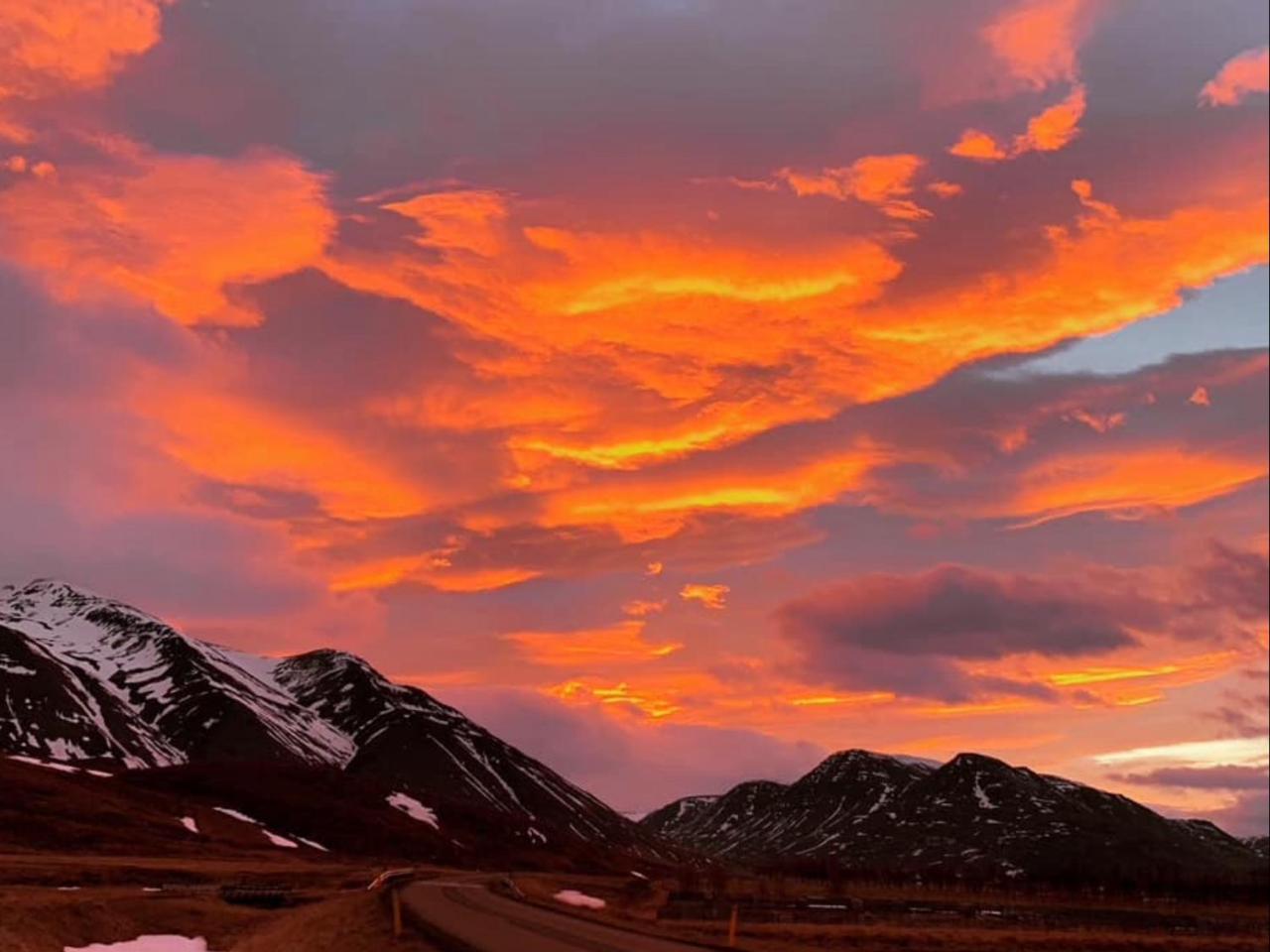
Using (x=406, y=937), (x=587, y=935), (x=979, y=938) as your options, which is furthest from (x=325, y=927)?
(x=979, y=938)

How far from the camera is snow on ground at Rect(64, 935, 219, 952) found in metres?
59.2

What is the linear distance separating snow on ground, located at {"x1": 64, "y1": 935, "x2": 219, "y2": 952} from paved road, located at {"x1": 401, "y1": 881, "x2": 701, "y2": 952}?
12096 millimetres

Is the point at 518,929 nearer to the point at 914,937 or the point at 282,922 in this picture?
the point at 282,922

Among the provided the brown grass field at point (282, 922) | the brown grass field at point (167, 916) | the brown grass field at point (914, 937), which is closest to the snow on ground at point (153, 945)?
the brown grass field at point (167, 916)

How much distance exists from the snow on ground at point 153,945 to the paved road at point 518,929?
12096 mm

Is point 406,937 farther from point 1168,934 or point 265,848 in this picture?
point 265,848

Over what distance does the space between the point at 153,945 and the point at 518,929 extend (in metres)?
23.6

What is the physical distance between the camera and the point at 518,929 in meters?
53.4

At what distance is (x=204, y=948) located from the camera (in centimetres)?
6381

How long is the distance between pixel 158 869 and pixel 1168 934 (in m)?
106

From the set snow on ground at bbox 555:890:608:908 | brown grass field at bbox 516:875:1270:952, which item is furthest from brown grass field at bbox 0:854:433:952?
snow on ground at bbox 555:890:608:908

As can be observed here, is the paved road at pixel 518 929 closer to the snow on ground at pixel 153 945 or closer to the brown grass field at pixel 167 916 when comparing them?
the brown grass field at pixel 167 916

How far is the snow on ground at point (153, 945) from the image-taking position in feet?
194

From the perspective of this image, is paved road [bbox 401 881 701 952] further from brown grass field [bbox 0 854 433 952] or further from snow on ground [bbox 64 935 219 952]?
snow on ground [bbox 64 935 219 952]
